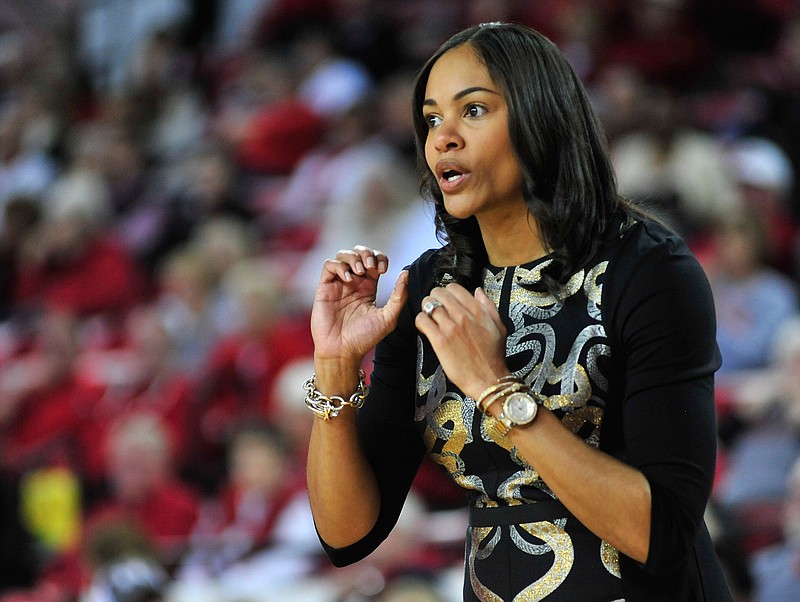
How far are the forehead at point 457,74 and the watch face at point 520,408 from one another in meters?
0.41

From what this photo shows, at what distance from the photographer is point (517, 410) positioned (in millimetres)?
1404

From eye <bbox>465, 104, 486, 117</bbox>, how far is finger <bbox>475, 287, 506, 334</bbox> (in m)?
0.23

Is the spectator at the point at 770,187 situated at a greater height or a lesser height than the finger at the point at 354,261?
lesser

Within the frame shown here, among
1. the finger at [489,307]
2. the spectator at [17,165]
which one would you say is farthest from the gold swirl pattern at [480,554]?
the spectator at [17,165]

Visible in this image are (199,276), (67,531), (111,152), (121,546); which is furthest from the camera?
(111,152)

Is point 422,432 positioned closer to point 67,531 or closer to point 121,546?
point 121,546

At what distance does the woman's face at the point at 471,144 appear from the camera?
5.07ft

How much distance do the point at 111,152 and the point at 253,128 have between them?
3.78ft

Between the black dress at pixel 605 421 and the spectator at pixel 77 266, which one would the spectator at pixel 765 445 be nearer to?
the black dress at pixel 605 421

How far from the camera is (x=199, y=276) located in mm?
5969

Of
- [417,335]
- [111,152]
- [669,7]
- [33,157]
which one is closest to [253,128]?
[111,152]

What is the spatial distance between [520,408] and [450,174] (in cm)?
35

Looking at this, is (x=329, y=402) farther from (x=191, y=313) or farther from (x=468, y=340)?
(x=191, y=313)

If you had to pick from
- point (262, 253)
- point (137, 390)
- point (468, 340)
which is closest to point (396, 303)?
point (468, 340)
